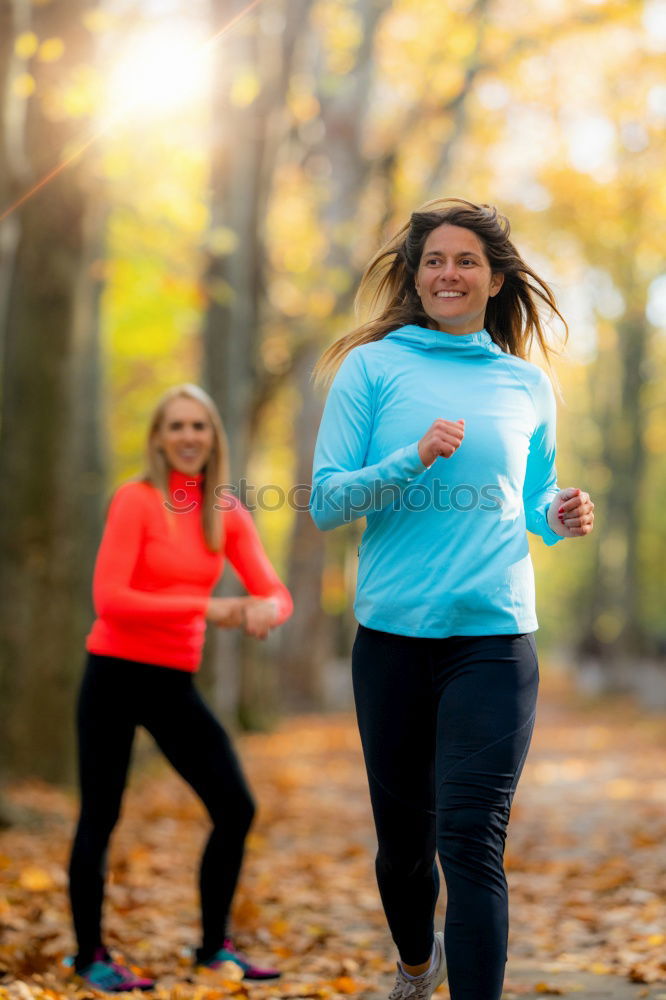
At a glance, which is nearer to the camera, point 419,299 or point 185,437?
point 419,299

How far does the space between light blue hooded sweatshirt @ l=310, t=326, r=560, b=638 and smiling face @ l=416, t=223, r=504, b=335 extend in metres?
0.07

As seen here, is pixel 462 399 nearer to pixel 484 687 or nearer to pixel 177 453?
pixel 484 687

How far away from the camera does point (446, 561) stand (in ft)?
10.9

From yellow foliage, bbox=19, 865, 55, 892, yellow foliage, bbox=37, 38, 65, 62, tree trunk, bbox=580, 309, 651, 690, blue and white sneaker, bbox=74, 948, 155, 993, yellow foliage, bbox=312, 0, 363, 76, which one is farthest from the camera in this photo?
tree trunk, bbox=580, 309, 651, 690

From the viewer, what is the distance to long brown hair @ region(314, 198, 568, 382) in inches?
143

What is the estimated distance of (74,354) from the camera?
9430mm

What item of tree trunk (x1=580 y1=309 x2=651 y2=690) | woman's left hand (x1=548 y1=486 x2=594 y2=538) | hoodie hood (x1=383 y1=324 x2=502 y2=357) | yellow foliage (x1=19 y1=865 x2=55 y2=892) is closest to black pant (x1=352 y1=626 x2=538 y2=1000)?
woman's left hand (x1=548 y1=486 x2=594 y2=538)

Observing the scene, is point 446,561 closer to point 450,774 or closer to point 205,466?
point 450,774

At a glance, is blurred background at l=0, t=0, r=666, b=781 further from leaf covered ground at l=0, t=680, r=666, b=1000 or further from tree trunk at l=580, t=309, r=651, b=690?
leaf covered ground at l=0, t=680, r=666, b=1000

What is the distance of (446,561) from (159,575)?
1659 mm

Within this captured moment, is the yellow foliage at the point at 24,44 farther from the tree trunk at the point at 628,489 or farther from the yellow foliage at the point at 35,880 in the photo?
the tree trunk at the point at 628,489

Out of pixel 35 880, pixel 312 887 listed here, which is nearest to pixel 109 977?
pixel 35 880

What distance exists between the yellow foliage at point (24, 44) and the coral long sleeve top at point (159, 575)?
4745mm

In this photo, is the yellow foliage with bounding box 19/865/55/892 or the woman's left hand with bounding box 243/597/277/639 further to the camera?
the yellow foliage with bounding box 19/865/55/892
